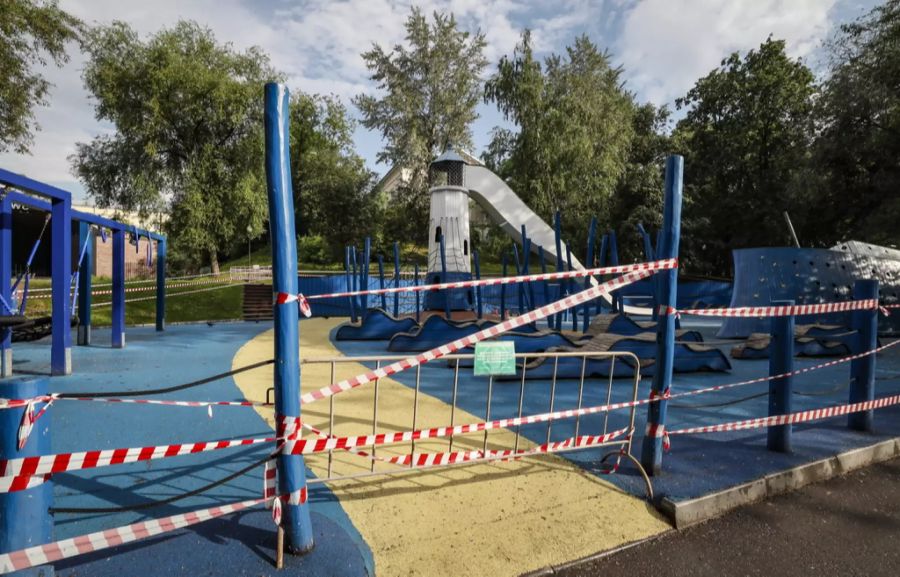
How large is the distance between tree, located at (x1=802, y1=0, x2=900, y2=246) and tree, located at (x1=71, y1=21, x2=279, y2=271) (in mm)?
23044

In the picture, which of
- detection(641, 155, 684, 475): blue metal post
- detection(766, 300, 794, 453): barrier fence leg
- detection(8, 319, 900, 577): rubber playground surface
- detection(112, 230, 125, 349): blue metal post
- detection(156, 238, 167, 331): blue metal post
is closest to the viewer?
detection(8, 319, 900, 577): rubber playground surface

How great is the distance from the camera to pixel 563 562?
2.55 m

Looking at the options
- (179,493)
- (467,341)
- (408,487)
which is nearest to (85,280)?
(179,493)

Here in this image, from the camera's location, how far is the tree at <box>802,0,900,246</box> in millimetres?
13055

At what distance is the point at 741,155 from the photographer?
2884 cm

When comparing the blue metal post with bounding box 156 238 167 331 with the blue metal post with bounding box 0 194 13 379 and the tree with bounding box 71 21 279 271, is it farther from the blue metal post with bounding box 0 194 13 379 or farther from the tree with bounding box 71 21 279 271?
the tree with bounding box 71 21 279 271

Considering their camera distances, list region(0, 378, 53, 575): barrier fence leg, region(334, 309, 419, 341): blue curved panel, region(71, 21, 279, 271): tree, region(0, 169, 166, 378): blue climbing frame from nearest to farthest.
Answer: region(0, 378, 53, 575): barrier fence leg < region(0, 169, 166, 378): blue climbing frame < region(334, 309, 419, 341): blue curved panel < region(71, 21, 279, 271): tree

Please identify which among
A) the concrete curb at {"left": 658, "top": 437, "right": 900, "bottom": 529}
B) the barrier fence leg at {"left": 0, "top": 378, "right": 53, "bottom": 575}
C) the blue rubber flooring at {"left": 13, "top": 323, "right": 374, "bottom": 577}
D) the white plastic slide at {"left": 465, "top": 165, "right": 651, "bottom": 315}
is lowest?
the concrete curb at {"left": 658, "top": 437, "right": 900, "bottom": 529}

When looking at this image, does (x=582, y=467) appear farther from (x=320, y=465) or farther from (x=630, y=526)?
(x=320, y=465)

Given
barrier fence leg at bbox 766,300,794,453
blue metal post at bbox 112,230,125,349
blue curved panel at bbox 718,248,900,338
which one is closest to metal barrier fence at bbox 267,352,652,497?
barrier fence leg at bbox 766,300,794,453

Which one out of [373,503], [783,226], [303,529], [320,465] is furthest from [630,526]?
[783,226]

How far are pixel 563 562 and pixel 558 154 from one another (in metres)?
26.3

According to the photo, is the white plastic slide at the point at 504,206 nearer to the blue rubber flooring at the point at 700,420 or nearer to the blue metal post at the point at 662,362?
the blue rubber flooring at the point at 700,420

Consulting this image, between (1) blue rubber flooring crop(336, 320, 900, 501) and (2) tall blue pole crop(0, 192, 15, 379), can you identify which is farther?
(2) tall blue pole crop(0, 192, 15, 379)
